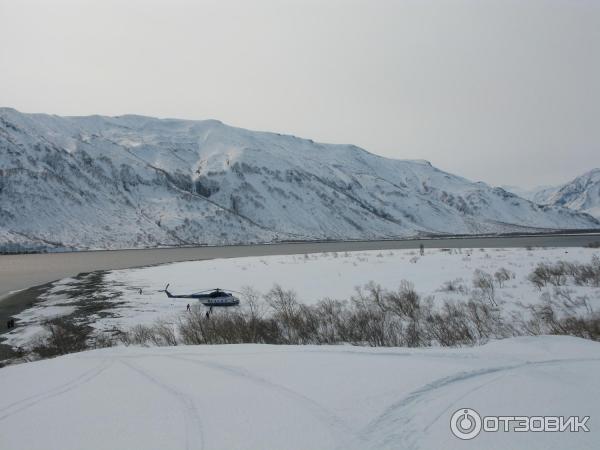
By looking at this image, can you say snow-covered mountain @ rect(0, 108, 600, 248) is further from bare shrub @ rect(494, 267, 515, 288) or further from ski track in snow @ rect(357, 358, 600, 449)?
ski track in snow @ rect(357, 358, 600, 449)

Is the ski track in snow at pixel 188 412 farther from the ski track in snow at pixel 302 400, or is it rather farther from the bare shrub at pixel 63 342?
the bare shrub at pixel 63 342

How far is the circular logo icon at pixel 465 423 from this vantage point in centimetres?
451

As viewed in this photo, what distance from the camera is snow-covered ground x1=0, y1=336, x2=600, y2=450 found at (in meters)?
4.52

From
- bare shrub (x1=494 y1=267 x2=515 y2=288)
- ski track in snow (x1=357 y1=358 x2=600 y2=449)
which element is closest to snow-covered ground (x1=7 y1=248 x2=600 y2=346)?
bare shrub (x1=494 y1=267 x2=515 y2=288)

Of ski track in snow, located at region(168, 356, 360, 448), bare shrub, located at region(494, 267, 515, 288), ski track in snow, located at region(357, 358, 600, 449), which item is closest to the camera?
ski track in snow, located at region(357, 358, 600, 449)

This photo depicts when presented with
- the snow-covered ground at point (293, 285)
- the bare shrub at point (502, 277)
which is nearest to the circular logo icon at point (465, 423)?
the snow-covered ground at point (293, 285)

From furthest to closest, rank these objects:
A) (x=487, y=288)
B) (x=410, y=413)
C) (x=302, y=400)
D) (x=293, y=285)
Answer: (x=293, y=285) → (x=487, y=288) → (x=302, y=400) → (x=410, y=413)

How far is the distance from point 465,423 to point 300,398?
1.91 metres

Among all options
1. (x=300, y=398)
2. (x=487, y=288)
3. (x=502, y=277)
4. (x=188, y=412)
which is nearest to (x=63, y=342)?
(x=188, y=412)

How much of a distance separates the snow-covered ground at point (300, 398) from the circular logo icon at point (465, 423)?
0.08 meters

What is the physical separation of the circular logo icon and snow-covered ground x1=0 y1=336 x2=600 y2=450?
75 mm

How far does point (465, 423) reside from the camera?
15.5 ft

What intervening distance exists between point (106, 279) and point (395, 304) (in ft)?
106

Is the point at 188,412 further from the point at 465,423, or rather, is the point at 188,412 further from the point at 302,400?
the point at 465,423
